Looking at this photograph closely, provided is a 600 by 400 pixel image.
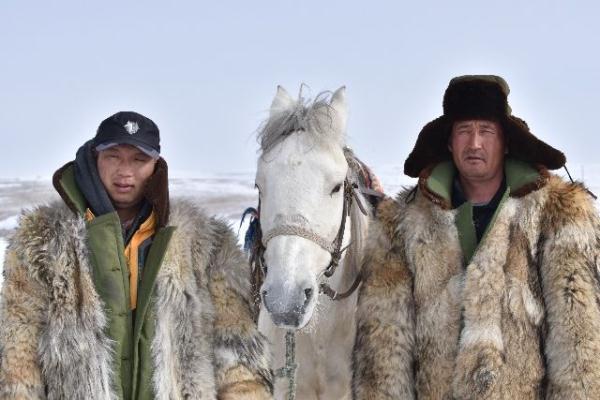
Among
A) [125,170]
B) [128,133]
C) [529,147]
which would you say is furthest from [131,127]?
[529,147]

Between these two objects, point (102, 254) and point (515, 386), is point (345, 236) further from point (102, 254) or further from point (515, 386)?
point (102, 254)

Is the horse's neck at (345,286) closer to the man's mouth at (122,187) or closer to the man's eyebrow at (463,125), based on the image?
the man's eyebrow at (463,125)

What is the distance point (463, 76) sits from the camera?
297cm

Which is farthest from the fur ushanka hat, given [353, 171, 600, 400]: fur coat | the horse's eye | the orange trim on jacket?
the orange trim on jacket

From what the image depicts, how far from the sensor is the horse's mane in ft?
11.3

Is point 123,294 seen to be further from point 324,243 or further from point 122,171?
point 324,243

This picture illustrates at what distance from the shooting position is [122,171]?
2.55m

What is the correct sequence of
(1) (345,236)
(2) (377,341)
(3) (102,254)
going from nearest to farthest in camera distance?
(3) (102,254) → (2) (377,341) → (1) (345,236)

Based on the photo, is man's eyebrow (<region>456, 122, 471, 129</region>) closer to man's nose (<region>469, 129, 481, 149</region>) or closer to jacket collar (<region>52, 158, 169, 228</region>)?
man's nose (<region>469, 129, 481, 149</region>)

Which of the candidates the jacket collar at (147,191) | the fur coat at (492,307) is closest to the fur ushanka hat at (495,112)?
the fur coat at (492,307)

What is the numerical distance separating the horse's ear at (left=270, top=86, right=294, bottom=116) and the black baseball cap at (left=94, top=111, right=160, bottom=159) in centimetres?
111

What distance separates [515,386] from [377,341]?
52 cm

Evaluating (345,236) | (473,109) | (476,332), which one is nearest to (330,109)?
(345,236)

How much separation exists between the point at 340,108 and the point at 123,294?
1.63 meters
